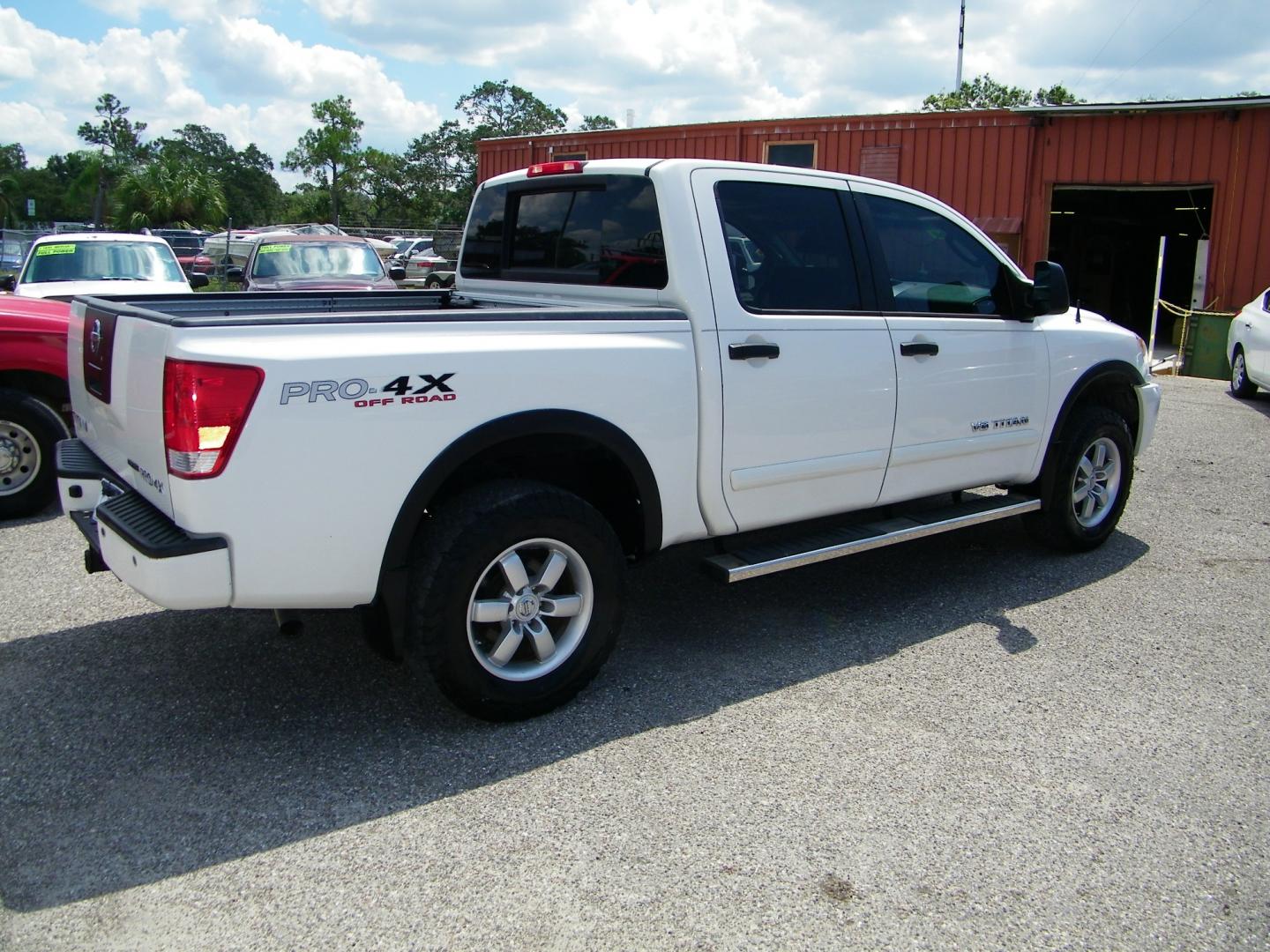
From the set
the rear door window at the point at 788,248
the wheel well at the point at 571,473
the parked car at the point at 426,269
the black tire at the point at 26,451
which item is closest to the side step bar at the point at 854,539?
the wheel well at the point at 571,473

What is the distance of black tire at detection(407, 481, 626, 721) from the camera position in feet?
11.1

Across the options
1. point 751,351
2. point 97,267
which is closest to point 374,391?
point 751,351

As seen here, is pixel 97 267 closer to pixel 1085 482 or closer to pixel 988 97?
pixel 1085 482

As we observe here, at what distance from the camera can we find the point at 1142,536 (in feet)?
20.4

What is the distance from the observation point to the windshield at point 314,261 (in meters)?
12.7

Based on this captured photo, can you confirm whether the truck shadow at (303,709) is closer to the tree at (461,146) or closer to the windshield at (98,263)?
the windshield at (98,263)

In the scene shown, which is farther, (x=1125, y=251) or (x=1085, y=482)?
(x=1125, y=251)

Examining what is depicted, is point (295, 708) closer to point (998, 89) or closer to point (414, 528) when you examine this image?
point (414, 528)

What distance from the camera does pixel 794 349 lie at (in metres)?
4.15

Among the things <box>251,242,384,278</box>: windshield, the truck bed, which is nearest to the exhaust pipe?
the truck bed

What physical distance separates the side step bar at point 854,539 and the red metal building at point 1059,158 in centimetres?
1464

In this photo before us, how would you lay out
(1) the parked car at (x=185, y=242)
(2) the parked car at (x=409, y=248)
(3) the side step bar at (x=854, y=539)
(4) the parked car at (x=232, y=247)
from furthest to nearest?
(1) the parked car at (x=185, y=242), (2) the parked car at (x=409, y=248), (4) the parked car at (x=232, y=247), (3) the side step bar at (x=854, y=539)

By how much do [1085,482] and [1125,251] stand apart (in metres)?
22.4

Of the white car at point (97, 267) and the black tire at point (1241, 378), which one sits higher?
the white car at point (97, 267)
